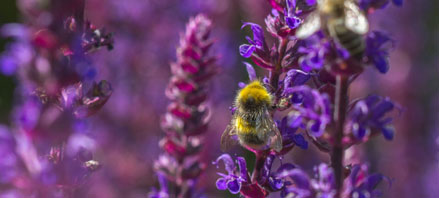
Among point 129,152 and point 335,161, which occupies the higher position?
point 129,152

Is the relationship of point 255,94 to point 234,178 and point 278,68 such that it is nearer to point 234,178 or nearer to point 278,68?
point 278,68

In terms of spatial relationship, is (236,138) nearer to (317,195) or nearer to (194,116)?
(194,116)

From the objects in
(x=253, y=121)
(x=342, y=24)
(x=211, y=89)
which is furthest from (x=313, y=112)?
(x=211, y=89)

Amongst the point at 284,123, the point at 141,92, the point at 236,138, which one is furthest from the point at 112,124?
the point at 284,123

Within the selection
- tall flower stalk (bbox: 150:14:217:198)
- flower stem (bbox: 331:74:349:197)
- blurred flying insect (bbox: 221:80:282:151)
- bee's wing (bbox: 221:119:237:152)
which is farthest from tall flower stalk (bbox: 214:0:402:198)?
bee's wing (bbox: 221:119:237:152)

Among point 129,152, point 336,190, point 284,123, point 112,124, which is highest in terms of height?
point 112,124

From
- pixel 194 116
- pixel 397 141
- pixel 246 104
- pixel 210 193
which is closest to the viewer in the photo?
pixel 194 116

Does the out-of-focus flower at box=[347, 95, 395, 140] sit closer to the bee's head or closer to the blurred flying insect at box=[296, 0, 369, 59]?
the blurred flying insect at box=[296, 0, 369, 59]
